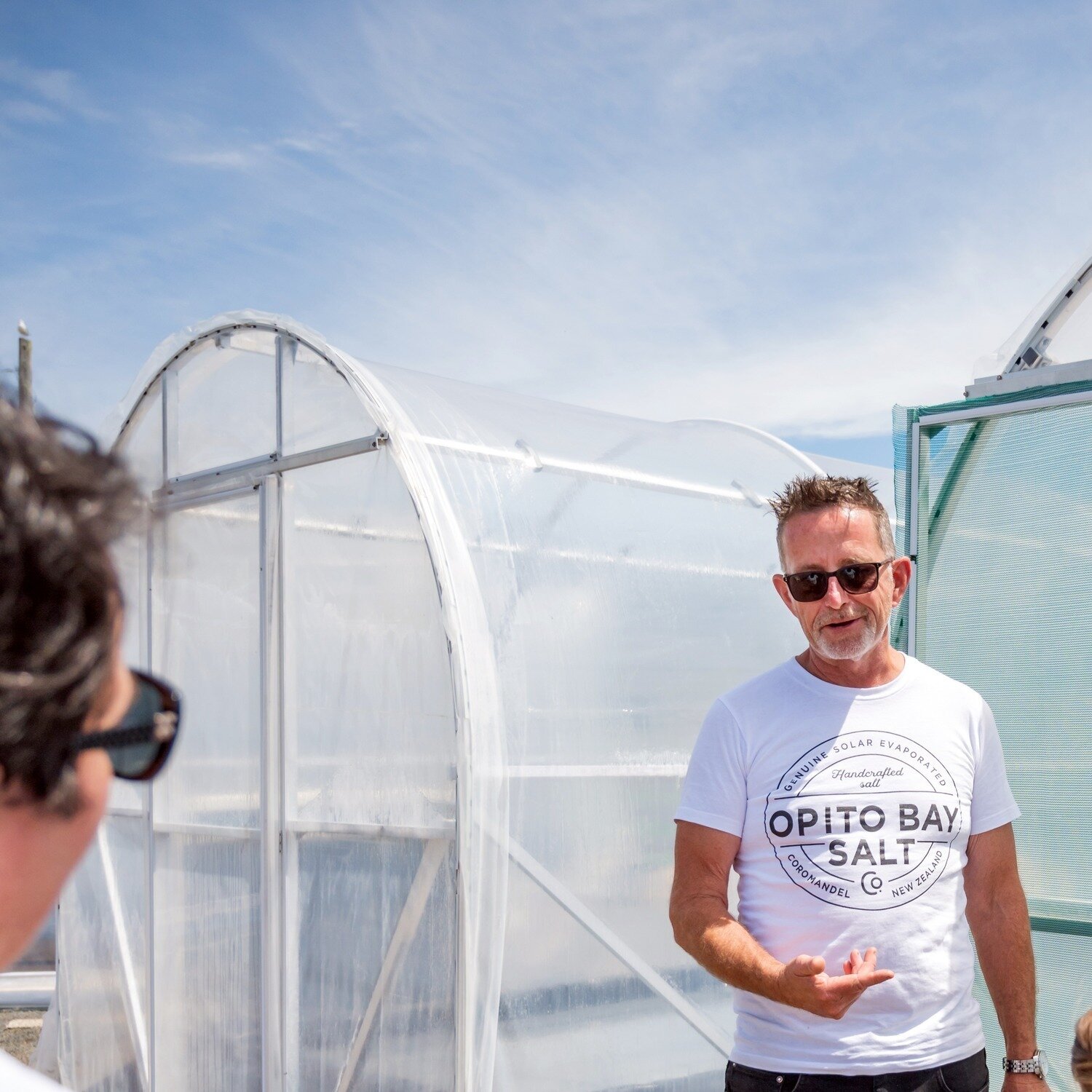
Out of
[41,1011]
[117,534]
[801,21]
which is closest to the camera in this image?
[117,534]

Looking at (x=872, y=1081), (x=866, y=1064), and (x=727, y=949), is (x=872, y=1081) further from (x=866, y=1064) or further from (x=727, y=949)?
(x=727, y=949)

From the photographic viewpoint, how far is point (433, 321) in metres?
11.4

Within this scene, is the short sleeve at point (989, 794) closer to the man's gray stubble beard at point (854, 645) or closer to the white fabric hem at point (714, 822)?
the man's gray stubble beard at point (854, 645)

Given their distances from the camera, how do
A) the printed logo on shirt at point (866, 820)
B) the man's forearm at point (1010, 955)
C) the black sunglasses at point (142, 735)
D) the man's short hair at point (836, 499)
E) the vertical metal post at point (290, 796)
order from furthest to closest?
the vertical metal post at point (290, 796), the man's short hair at point (836, 499), the man's forearm at point (1010, 955), the printed logo on shirt at point (866, 820), the black sunglasses at point (142, 735)

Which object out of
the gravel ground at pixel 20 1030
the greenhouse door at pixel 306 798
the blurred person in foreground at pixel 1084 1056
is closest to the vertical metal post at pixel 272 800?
the greenhouse door at pixel 306 798

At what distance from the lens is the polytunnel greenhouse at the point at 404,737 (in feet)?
15.4

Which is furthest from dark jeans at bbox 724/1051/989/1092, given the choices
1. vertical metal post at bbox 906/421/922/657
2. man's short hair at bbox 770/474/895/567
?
vertical metal post at bbox 906/421/922/657

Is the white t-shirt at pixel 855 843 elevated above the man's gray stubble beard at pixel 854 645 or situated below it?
below

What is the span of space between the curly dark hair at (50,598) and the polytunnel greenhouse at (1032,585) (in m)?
2.99

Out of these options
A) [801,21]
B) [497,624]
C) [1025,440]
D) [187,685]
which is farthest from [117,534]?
[801,21]

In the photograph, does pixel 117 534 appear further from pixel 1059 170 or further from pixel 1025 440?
pixel 1059 170

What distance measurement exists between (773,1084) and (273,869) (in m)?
3.29

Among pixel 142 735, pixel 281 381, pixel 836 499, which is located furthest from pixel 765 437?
pixel 142 735

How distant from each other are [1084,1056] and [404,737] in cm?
320
